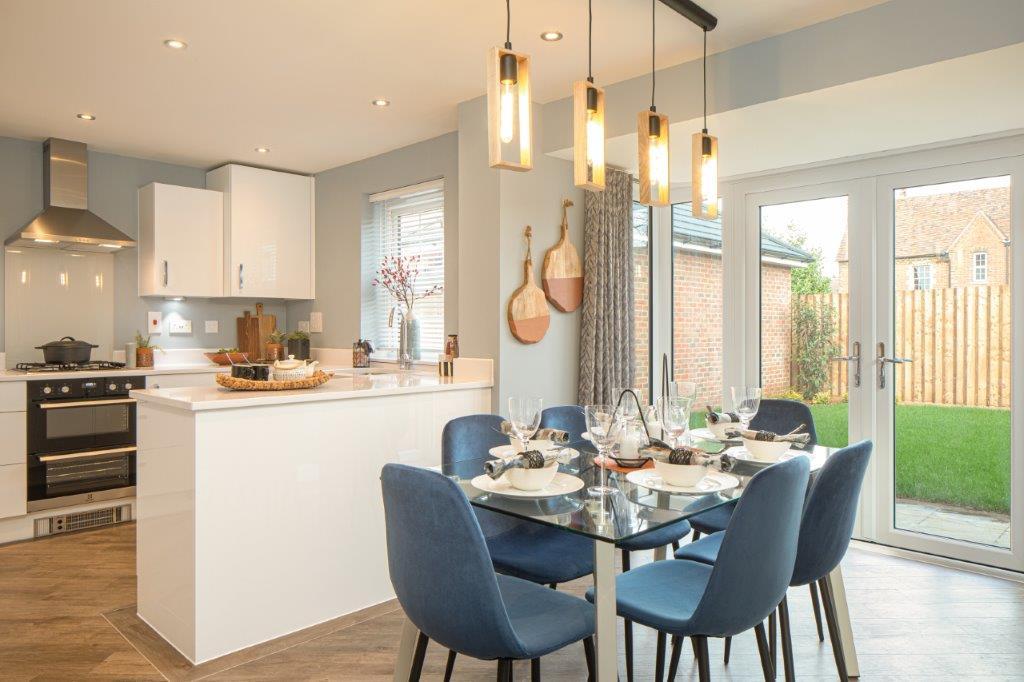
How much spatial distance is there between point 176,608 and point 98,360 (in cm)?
286

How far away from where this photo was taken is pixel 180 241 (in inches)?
190

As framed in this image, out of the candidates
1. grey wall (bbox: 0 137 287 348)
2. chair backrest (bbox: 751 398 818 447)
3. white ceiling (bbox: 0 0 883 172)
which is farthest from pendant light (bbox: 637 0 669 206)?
grey wall (bbox: 0 137 287 348)

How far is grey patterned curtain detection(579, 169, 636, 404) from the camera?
12.9 feet

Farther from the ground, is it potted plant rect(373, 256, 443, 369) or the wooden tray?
potted plant rect(373, 256, 443, 369)

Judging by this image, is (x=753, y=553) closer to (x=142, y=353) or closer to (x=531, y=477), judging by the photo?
(x=531, y=477)

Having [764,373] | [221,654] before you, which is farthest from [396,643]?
[764,373]

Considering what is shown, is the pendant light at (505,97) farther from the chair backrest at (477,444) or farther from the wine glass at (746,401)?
the wine glass at (746,401)

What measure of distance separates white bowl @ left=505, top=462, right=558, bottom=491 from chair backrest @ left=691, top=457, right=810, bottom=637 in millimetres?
486

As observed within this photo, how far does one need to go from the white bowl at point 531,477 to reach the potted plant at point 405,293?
257 cm

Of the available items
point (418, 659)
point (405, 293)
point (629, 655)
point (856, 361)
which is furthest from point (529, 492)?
point (405, 293)

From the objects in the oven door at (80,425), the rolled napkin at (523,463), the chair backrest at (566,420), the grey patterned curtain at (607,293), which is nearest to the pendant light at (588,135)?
the rolled napkin at (523,463)

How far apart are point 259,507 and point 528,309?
1.68 metres

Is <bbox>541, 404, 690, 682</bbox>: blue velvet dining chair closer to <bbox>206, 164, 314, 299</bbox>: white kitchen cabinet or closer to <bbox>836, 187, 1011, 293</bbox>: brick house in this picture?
<bbox>836, 187, 1011, 293</bbox>: brick house

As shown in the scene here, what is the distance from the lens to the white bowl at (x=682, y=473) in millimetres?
1881
